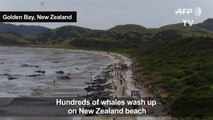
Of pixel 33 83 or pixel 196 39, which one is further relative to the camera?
pixel 196 39

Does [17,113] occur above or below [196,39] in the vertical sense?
below

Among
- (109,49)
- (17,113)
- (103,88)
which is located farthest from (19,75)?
(109,49)

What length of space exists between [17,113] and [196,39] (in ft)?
212

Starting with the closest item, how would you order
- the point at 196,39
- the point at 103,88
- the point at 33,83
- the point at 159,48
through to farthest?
the point at 103,88, the point at 33,83, the point at 196,39, the point at 159,48

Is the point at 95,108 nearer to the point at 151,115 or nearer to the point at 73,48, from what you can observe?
the point at 151,115

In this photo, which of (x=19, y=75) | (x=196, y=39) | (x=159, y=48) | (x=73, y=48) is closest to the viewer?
(x=19, y=75)

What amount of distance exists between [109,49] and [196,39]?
68624mm

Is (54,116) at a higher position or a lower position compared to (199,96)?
lower

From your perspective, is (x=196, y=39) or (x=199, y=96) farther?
(x=196, y=39)

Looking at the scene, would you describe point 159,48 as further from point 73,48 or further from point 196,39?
point 73,48

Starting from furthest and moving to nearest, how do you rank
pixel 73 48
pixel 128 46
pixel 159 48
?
pixel 73 48 < pixel 128 46 < pixel 159 48

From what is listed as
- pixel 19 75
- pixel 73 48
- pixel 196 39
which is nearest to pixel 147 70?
pixel 19 75

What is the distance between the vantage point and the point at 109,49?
538ft

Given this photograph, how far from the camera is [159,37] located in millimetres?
168500
